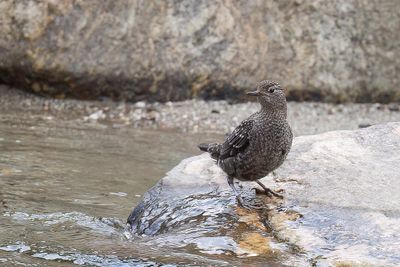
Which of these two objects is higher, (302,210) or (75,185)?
(302,210)

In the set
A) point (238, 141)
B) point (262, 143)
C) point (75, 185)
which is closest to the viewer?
point (262, 143)

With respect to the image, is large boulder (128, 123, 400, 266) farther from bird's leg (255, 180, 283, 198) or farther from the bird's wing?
the bird's wing

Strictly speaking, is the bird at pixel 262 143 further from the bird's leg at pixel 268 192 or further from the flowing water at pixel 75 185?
the flowing water at pixel 75 185

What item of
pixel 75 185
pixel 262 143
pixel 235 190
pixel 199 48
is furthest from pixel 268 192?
pixel 199 48

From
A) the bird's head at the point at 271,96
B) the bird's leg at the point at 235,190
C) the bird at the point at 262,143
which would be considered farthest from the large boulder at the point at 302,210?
the bird's head at the point at 271,96

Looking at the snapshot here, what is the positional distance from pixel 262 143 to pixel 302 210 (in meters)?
0.53

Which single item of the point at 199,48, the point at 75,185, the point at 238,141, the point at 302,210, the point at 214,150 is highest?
the point at 199,48

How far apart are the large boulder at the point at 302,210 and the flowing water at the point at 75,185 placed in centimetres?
33

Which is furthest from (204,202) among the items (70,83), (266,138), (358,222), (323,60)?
(323,60)

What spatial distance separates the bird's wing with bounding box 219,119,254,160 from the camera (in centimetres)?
585

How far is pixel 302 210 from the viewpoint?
546 centimetres

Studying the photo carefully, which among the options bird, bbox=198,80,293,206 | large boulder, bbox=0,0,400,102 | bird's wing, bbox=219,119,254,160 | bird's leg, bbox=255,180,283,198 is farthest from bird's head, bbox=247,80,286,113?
large boulder, bbox=0,0,400,102

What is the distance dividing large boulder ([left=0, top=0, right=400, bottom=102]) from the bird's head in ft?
19.2

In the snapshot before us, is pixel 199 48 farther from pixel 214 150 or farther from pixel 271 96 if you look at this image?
pixel 271 96
